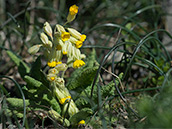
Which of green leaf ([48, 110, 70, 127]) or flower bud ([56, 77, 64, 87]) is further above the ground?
flower bud ([56, 77, 64, 87])

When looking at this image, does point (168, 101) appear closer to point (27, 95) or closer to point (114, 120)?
point (114, 120)

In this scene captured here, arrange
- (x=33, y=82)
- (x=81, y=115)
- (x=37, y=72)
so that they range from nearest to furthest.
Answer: (x=81, y=115), (x=33, y=82), (x=37, y=72)

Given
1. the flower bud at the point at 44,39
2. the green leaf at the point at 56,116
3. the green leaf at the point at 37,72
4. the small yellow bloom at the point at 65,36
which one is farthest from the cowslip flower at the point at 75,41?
the green leaf at the point at 56,116

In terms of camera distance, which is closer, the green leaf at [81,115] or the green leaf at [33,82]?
the green leaf at [81,115]

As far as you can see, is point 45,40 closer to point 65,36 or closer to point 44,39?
point 44,39

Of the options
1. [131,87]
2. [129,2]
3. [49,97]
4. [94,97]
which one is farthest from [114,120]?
[129,2]

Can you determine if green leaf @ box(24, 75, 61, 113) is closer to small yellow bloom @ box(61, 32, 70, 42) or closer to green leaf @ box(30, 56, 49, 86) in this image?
green leaf @ box(30, 56, 49, 86)

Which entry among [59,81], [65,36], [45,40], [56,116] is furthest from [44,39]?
[56,116]

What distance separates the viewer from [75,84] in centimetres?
146

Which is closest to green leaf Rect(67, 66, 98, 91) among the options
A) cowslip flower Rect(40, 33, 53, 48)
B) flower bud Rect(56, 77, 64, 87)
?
flower bud Rect(56, 77, 64, 87)

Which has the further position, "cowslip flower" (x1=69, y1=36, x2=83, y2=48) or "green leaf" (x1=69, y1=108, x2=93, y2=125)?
"cowslip flower" (x1=69, y1=36, x2=83, y2=48)

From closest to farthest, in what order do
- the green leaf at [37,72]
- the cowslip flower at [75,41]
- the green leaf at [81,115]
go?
the green leaf at [81,115] < the cowslip flower at [75,41] < the green leaf at [37,72]

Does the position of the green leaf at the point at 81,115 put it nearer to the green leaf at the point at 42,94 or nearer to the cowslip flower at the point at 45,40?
the green leaf at the point at 42,94

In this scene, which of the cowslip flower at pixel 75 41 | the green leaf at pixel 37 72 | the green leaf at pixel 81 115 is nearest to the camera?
the green leaf at pixel 81 115
